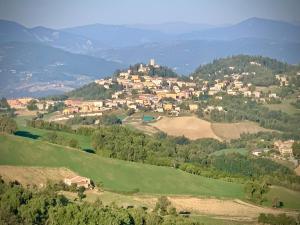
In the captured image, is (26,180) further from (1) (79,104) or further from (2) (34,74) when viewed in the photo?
(2) (34,74)

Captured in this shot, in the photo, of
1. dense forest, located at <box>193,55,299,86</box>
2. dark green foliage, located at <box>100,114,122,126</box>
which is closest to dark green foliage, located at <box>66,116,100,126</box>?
dark green foliage, located at <box>100,114,122,126</box>

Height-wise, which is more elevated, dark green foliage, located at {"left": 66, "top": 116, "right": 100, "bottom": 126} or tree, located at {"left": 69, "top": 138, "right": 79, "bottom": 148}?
tree, located at {"left": 69, "top": 138, "right": 79, "bottom": 148}

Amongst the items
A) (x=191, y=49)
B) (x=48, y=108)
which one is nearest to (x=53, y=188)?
(x=48, y=108)

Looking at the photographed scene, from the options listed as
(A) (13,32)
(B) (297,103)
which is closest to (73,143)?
(B) (297,103)

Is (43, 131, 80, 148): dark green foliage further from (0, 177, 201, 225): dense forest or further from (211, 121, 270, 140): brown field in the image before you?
(211, 121, 270, 140): brown field

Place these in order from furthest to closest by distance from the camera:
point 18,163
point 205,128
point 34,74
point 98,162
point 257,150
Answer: point 34,74 < point 205,128 < point 257,150 < point 98,162 < point 18,163

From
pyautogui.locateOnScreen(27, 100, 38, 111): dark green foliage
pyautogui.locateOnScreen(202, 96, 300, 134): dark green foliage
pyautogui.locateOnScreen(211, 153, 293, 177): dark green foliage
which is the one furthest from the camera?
pyautogui.locateOnScreen(27, 100, 38, 111): dark green foliage

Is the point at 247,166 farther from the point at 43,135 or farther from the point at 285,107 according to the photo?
the point at 285,107
